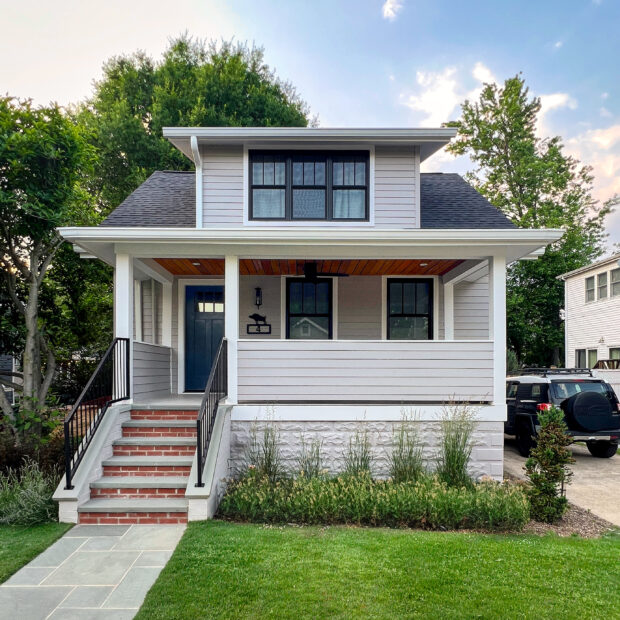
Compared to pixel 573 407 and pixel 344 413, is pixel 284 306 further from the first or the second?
pixel 573 407

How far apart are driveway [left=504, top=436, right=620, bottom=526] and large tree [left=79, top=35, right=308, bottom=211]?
15949 millimetres

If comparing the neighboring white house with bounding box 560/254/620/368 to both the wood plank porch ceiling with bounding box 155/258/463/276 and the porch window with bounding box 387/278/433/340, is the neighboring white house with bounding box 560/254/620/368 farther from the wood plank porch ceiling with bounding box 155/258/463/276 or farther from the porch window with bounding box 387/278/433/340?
the wood plank porch ceiling with bounding box 155/258/463/276

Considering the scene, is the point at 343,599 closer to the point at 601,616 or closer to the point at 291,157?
the point at 601,616

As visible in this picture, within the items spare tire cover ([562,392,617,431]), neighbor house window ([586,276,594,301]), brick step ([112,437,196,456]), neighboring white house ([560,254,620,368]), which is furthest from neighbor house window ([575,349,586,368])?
brick step ([112,437,196,456])

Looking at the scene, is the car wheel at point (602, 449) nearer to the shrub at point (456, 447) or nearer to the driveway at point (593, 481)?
the driveway at point (593, 481)

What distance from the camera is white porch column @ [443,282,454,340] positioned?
831 centimetres

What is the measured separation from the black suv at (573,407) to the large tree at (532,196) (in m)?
14.3

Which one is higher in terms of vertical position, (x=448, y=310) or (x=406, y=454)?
(x=448, y=310)

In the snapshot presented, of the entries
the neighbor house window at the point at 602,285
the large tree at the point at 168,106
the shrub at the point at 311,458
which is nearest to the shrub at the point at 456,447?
the shrub at the point at 311,458

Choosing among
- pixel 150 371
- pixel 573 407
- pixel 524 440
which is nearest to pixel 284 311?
pixel 150 371

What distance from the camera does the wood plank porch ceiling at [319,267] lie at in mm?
7723

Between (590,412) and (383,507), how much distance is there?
533cm

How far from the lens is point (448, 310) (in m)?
8.39

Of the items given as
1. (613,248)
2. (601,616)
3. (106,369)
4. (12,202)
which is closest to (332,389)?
(601,616)
